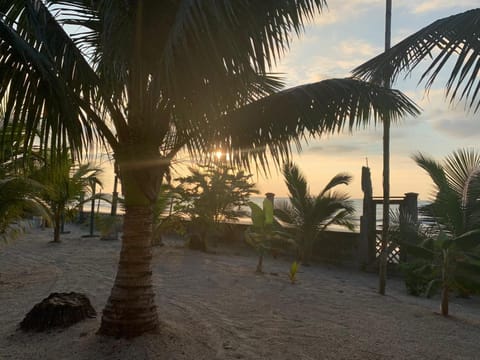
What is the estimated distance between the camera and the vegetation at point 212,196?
45.0 feet

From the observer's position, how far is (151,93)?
3301mm

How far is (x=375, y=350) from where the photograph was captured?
14.6ft

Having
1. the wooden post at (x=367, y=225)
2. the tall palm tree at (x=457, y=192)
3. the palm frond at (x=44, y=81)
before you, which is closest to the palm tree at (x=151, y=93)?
the palm frond at (x=44, y=81)

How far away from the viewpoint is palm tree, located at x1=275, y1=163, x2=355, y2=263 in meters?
12.2

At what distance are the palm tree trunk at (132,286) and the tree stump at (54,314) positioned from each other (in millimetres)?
680

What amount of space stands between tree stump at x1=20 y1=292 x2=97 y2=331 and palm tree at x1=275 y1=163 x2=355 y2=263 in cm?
840

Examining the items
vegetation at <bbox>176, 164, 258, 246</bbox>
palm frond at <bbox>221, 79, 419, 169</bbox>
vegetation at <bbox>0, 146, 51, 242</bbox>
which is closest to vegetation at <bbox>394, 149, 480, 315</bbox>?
palm frond at <bbox>221, 79, 419, 169</bbox>

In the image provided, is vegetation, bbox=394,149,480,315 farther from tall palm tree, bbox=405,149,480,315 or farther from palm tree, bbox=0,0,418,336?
palm tree, bbox=0,0,418,336

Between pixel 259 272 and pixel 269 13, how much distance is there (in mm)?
7451

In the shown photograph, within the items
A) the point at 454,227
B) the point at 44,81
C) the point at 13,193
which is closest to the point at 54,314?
the point at 44,81

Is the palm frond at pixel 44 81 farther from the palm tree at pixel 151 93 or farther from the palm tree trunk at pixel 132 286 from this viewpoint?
the palm tree trunk at pixel 132 286

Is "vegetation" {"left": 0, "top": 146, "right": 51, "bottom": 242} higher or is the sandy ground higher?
"vegetation" {"left": 0, "top": 146, "right": 51, "bottom": 242}

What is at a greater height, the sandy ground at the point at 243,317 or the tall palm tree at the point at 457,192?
the tall palm tree at the point at 457,192

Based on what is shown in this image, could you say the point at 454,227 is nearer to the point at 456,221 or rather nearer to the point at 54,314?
the point at 456,221
